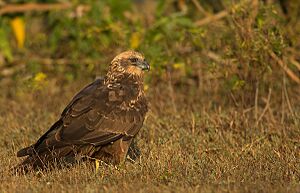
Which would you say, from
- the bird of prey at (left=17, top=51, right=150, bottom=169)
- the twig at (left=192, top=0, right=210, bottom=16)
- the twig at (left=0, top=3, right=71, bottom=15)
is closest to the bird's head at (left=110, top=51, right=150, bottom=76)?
the bird of prey at (left=17, top=51, right=150, bottom=169)

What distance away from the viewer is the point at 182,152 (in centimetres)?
818

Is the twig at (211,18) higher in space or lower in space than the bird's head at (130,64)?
lower

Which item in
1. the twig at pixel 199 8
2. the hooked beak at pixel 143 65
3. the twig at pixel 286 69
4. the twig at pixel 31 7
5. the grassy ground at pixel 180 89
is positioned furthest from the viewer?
the twig at pixel 31 7

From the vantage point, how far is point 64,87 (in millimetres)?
12727

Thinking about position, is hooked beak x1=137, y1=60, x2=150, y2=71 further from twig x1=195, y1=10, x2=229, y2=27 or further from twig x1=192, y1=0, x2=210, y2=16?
twig x1=192, y1=0, x2=210, y2=16

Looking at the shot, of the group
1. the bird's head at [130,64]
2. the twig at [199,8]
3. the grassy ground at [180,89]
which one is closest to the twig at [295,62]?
the grassy ground at [180,89]

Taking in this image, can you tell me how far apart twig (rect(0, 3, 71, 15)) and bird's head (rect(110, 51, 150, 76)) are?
4.56 meters

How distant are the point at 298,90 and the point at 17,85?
16.1 feet

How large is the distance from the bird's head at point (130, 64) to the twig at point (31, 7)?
456 centimetres

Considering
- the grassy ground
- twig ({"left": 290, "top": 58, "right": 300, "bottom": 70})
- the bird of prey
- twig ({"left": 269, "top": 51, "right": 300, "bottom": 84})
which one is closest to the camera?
the grassy ground

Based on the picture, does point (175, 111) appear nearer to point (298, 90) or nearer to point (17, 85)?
point (298, 90)

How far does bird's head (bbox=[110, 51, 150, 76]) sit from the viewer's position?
28.2 feet

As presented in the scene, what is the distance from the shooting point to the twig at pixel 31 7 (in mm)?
12867

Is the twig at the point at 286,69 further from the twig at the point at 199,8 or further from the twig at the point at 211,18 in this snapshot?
the twig at the point at 199,8
